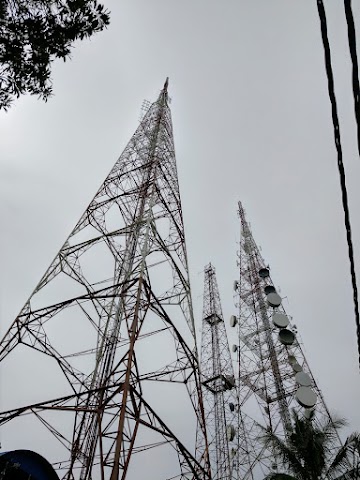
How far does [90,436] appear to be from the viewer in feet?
24.7

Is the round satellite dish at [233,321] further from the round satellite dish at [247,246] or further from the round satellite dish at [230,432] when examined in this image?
the round satellite dish at [230,432]

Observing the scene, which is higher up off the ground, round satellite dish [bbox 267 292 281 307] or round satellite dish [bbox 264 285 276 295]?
round satellite dish [bbox 264 285 276 295]

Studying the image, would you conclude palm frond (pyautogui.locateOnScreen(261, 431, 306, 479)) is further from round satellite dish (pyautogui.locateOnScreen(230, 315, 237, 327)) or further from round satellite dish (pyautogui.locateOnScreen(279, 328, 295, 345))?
round satellite dish (pyautogui.locateOnScreen(230, 315, 237, 327))

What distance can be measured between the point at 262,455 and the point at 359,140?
14362 millimetres

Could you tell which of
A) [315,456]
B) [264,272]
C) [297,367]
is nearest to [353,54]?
[315,456]

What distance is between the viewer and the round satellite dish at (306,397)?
1237 cm

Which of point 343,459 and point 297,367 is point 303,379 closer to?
point 297,367

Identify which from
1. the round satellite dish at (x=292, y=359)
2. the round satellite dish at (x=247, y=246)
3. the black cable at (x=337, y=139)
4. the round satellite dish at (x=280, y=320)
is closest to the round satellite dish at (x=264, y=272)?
the round satellite dish at (x=247, y=246)

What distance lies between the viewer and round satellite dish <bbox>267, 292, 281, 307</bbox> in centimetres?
1709

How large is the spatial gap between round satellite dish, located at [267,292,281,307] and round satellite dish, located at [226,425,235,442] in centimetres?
623

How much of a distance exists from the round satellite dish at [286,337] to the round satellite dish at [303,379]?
2.11 meters

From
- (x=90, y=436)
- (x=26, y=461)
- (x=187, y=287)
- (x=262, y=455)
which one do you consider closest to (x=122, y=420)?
(x=90, y=436)

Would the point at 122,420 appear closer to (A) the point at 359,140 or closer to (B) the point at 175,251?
(A) the point at 359,140

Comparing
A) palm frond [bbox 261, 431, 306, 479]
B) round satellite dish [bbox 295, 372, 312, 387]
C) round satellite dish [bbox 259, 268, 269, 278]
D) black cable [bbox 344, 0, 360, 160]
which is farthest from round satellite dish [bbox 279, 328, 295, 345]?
black cable [bbox 344, 0, 360, 160]
